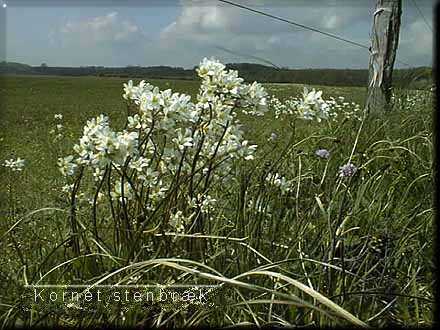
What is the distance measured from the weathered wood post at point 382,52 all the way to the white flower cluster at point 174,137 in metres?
2.56

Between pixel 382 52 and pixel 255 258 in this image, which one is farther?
pixel 382 52

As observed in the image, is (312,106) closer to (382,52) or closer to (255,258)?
(255,258)

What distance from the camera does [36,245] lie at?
6.30ft

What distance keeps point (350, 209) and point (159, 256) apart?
2.35 feet

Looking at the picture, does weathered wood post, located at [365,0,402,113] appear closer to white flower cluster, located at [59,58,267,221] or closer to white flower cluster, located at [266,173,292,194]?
white flower cluster, located at [266,173,292,194]

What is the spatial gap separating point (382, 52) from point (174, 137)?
2893 millimetres

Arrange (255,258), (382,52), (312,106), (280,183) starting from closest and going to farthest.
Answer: (255,258), (312,106), (280,183), (382,52)

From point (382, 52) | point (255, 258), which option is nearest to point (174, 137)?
point (255, 258)

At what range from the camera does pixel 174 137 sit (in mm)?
1657

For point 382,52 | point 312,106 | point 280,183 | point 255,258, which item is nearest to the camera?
point 255,258

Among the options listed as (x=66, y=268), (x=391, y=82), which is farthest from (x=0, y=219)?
(x=391, y=82)

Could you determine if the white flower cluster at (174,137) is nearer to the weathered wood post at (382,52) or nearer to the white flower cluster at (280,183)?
the white flower cluster at (280,183)

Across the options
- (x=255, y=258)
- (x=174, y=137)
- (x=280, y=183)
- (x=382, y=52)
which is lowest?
(x=255, y=258)

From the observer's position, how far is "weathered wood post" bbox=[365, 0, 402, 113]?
4.03 metres
